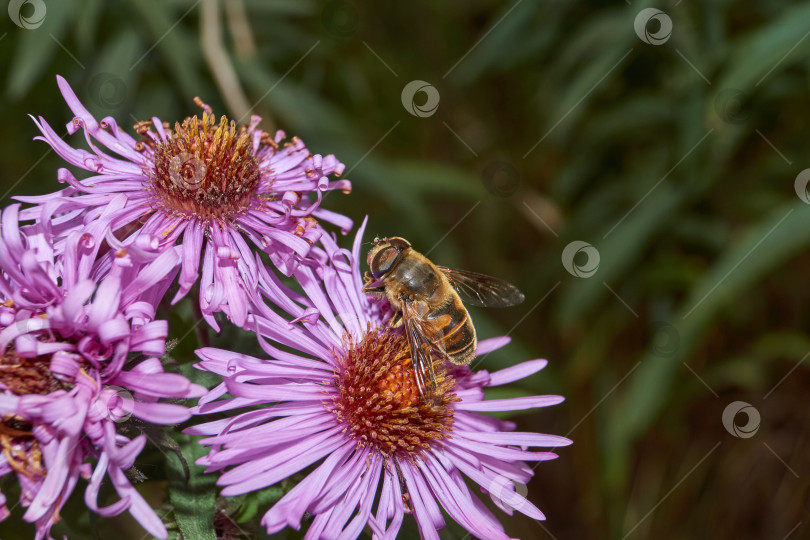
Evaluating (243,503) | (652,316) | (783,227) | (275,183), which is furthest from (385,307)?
(652,316)

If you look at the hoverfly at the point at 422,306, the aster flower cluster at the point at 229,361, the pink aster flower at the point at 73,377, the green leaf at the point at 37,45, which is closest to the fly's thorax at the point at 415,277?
the hoverfly at the point at 422,306

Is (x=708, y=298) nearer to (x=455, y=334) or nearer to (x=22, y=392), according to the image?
(x=455, y=334)

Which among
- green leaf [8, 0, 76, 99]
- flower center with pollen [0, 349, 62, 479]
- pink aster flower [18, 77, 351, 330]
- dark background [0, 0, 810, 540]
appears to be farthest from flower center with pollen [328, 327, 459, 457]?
green leaf [8, 0, 76, 99]

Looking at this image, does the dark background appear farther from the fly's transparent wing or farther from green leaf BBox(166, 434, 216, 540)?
green leaf BBox(166, 434, 216, 540)

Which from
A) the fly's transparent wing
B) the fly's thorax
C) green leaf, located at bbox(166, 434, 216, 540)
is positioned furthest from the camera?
the fly's transparent wing

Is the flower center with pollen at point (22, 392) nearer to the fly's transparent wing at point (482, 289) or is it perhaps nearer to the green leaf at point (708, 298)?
the fly's transparent wing at point (482, 289)

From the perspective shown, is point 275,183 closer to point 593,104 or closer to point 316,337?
point 316,337

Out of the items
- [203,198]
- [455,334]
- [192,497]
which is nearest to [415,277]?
[455,334]

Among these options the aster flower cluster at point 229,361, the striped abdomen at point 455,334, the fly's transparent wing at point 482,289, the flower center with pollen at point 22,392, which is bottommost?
the flower center with pollen at point 22,392
